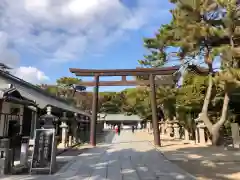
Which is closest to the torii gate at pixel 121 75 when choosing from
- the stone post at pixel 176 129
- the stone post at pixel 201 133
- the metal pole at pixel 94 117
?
the metal pole at pixel 94 117

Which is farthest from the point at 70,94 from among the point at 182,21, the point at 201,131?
the point at 182,21

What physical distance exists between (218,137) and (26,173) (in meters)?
11.9

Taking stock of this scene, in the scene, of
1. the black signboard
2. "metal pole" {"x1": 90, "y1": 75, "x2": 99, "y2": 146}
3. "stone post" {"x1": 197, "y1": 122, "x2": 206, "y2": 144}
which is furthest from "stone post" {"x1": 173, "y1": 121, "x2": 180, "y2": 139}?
the black signboard

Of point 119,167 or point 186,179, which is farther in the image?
point 119,167

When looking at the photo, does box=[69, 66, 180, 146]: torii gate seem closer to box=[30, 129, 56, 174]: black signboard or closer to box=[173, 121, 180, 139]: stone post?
box=[173, 121, 180, 139]: stone post

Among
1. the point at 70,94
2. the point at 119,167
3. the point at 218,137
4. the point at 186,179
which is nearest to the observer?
the point at 186,179

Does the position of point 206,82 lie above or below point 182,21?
below

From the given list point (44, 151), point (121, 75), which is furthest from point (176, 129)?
point (44, 151)

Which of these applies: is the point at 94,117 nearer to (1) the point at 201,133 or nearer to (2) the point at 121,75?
(2) the point at 121,75

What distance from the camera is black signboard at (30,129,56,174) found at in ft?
23.8

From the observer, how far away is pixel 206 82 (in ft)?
56.2

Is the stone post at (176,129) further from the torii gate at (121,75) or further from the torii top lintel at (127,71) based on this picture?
the torii top lintel at (127,71)

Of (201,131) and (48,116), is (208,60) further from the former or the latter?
(48,116)

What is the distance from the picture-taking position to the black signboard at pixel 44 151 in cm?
726
